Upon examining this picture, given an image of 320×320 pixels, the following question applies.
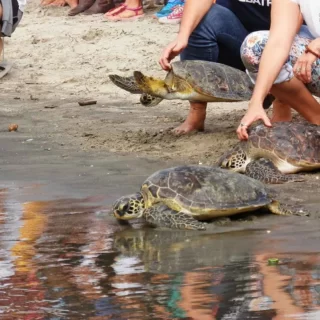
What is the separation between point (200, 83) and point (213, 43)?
0.30 metres

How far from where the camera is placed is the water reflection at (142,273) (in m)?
3.48

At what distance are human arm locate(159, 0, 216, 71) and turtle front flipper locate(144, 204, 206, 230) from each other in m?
1.70

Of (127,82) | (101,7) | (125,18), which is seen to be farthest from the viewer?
(101,7)

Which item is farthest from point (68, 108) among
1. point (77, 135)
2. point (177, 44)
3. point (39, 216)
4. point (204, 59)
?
point (39, 216)

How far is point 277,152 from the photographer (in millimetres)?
5918

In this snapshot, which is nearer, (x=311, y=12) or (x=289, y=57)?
(x=311, y=12)

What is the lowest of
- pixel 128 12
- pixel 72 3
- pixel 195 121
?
pixel 72 3

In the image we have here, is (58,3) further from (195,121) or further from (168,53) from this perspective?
(168,53)

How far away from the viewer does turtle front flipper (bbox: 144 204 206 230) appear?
475cm

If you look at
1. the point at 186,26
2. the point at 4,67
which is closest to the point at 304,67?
the point at 186,26

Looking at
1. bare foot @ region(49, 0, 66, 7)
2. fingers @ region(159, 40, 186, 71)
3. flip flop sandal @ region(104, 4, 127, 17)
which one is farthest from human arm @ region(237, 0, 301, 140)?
bare foot @ region(49, 0, 66, 7)

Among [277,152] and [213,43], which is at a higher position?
[213,43]

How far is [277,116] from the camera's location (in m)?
6.80

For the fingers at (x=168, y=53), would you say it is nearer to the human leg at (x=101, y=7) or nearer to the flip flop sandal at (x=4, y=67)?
the flip flop sandal at (x=4, y=67)
